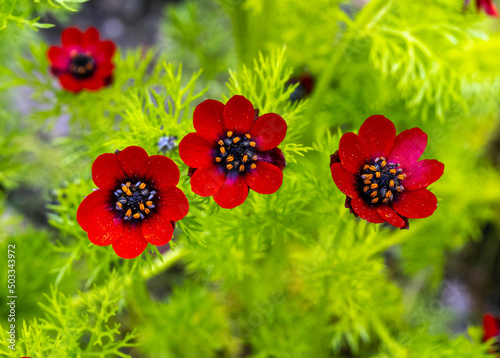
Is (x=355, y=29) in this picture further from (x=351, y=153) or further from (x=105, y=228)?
(x=105, y=228)

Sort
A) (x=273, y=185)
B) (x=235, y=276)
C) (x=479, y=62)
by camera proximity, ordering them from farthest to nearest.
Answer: (x=479, y=62) < (x=235, y=276) < (x=273, y=185)

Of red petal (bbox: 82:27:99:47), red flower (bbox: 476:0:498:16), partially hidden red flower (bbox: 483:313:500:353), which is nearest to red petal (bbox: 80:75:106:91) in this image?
red petal (bbox: 82:27:99:47)

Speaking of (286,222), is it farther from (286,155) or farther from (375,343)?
(375,343)

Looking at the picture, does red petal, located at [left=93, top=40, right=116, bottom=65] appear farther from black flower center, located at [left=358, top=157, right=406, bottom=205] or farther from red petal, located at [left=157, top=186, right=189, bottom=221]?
black flower center, located at [left=358, top=157, right=406, bottom=205]

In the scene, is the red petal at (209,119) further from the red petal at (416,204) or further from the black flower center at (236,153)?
the red petal at (416,204)

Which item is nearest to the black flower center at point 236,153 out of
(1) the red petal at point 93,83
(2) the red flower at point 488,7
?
(1) the red petal at point 93,83

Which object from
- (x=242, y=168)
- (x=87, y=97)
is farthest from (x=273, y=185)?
(x=87, y=97)
